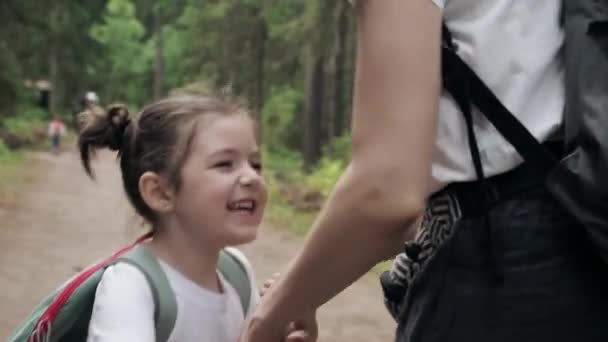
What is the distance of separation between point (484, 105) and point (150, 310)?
1131 millimetres

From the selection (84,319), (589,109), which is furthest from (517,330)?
(84,319)

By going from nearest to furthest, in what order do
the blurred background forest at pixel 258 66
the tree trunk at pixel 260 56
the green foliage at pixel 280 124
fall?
the blurred background forest at pixel 258 66, the tree trunk at pixel 260 56, the green foliage at pixel 280 124

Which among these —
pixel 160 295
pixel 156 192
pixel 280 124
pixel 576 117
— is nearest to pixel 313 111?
pixel 280 124

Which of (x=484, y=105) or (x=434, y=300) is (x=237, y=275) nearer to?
(x=434, y=300)

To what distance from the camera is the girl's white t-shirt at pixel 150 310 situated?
2.26 metres

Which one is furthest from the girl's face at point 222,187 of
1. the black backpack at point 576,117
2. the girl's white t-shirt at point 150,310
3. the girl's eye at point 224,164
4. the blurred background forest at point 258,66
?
the black backpack at point 576,117

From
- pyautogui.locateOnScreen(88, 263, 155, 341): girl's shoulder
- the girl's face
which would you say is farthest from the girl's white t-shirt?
the girl's face

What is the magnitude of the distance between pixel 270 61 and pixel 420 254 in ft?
82.8

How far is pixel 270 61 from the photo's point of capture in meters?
26.7

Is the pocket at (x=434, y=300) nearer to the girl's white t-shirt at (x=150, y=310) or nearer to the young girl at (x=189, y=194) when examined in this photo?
the young girl at (x=189, y=194)

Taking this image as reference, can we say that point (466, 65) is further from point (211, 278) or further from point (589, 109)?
point (211, 278)

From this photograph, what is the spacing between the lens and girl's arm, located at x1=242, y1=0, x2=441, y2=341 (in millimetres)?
1485

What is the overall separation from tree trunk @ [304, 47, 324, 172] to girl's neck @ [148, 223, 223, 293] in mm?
18912

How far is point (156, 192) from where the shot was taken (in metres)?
2.66
